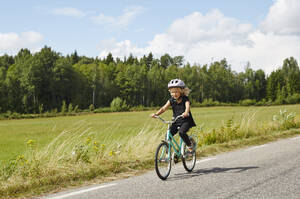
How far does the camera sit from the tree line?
3465 inches

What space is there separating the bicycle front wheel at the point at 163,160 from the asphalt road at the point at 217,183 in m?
0.15

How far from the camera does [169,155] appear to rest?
633 cm

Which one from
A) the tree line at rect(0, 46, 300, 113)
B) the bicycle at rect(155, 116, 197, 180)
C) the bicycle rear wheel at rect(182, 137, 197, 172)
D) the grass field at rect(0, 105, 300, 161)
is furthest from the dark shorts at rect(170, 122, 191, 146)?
the tree line at rect(0, 46, 300, 113)

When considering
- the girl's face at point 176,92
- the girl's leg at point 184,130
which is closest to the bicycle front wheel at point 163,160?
the girl's leg at point 184,130

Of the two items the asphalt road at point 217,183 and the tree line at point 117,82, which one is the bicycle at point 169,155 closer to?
the asphalt road at point 217,183

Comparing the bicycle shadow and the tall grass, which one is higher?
the tall grass

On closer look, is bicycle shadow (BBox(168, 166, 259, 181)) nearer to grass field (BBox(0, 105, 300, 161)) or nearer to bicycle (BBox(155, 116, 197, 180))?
bicycle (BBox(155, 116, 197, 180))

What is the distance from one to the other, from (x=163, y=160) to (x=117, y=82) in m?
105

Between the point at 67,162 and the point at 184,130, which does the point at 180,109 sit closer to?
the point at 184,130

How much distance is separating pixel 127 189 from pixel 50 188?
4.39 feet

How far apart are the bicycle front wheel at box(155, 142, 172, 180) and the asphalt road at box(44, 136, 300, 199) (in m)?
0.15

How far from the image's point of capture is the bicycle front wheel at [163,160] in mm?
6081

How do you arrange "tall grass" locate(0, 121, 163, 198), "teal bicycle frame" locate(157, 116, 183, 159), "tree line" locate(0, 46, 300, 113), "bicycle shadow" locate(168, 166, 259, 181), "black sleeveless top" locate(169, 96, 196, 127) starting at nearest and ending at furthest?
"tall grass" locate(0, 121, 163, 198)
"teal bicycle frame" locate(157, 116, 183, 159)
"bicycle shadow" locate(168, 166, 259, 181)
"black sleeveless top" locate(169, 96, 196, 127)
"tree line" locate(0, 46, 300, 113)

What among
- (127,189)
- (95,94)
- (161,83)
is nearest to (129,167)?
(127,189)
